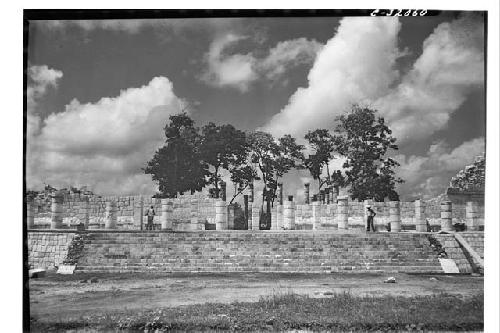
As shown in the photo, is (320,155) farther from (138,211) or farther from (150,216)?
(138,211)

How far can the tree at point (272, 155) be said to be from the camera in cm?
1367

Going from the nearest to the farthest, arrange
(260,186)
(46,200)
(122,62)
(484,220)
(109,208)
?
(484,220), (122,62), (46,200), (260,186), (109,208)

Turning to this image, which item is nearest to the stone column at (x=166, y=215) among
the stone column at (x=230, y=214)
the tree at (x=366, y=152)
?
the stone column at (x=230, y=214)

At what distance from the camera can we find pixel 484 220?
10.6 metres

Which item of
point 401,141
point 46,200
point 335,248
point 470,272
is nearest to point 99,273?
point 46,200

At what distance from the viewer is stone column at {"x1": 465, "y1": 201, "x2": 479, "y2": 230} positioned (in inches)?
628

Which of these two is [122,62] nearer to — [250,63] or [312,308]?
[250,63]

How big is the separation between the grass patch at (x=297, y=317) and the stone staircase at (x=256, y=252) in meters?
2.76

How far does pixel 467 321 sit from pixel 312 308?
2.84 metres

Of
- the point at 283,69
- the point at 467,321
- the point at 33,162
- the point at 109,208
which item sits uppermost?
the point at 283,69

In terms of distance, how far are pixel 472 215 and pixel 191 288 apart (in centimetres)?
986

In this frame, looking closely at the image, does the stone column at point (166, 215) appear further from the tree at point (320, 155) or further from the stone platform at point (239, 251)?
the tree at point (320, 155)

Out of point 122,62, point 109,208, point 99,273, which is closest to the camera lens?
point 122,62

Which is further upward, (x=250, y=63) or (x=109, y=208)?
(x=250, y=63)
